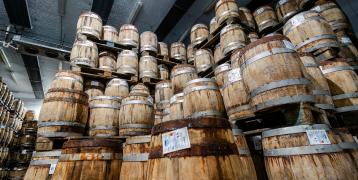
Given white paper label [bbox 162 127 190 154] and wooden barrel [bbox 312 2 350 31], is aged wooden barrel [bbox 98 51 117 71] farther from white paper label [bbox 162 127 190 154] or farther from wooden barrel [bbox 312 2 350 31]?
wooden barrel [bbox 312 2 350 31]

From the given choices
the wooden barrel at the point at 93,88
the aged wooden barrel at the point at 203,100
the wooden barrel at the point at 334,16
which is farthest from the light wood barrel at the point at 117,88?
the wooden barrel at the point at 334,16

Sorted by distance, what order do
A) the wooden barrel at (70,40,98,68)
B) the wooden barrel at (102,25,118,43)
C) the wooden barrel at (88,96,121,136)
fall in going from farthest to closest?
the wooden barrel at (102,25,118,43) → the wooden barrel at (70,40,98,68) → the wooden barrel at (88,96,121,136)

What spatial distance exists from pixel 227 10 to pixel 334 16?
2.45 metres

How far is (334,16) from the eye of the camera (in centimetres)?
426

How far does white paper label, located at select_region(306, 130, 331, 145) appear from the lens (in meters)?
1.70

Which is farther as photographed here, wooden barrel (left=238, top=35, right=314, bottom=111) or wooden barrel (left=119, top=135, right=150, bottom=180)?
wooden barrel (left=119, top=135, right=150, bottom=180)

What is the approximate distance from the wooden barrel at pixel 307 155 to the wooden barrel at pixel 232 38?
3.19 m

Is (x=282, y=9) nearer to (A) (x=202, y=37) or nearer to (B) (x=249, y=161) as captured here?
(A) (x=202, y=37)

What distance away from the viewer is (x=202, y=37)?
6.55 m

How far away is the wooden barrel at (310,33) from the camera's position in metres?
3.26

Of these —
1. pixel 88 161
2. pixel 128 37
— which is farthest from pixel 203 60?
pixel 88 161

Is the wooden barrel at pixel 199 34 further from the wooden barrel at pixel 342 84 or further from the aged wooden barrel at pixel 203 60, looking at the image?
the wooden barrel at pixel 342 84

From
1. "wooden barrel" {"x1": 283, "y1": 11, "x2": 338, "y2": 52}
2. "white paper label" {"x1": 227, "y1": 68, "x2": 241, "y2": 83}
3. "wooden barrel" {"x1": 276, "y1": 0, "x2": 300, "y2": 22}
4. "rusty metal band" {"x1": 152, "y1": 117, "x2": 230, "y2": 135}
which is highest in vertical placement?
"wooden barrel" {"x1": 276, "y1": 0, "x2": 300, "y2": 22}

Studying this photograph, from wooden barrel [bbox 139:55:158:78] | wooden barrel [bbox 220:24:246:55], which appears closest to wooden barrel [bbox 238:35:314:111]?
A: wooden barrel [bbox 220:24:246:55]
